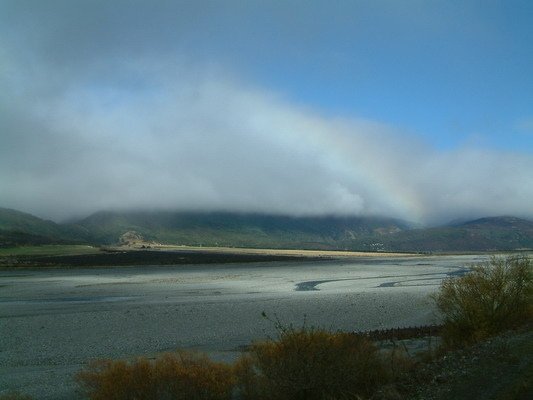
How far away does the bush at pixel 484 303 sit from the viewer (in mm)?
15734

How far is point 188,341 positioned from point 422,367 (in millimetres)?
12756

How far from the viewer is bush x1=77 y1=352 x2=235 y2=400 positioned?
10094 mm

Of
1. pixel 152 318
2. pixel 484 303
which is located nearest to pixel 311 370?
pixel 484 303

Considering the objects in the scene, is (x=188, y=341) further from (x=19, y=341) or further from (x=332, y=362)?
(x=332, y=362)

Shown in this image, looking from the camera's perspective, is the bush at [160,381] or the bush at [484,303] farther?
the bush at [484,303]

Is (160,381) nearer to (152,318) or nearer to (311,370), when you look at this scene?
(311,370)

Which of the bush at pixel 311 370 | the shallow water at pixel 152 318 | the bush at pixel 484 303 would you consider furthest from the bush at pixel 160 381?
the bush at pixel 484 303

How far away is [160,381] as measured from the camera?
10406mm

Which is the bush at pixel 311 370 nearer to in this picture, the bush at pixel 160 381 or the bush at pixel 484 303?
the bush at pixel 160 381

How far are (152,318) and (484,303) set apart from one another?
18.6 meters

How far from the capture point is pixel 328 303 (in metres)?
34.6

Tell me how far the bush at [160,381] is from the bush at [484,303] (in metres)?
7.87

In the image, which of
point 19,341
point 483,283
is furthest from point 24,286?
point 483,283

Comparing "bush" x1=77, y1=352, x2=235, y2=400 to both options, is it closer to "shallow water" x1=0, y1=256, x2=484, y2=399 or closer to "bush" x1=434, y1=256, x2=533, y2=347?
"shallow water" x1=0, y1=256, x2=484, y2=399
